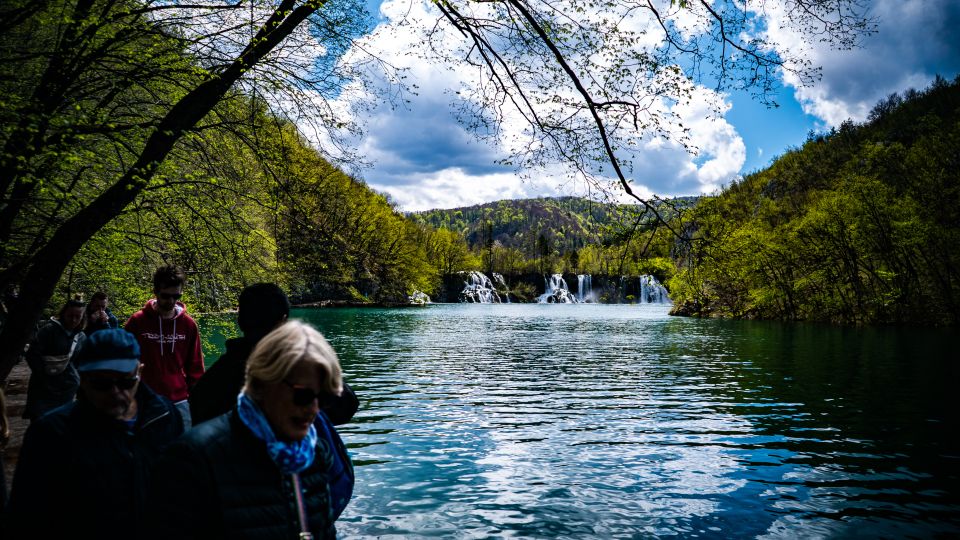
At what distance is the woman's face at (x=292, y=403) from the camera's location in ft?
6.34

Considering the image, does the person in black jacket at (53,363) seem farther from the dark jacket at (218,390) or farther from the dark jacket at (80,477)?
the dark jacket at (80,477)

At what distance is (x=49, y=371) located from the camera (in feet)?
22.1

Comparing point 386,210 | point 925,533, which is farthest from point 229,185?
point 386,210

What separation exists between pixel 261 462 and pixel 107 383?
4.71 feet

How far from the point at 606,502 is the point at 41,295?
7556 mm

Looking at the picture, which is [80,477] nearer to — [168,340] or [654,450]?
[168,340]

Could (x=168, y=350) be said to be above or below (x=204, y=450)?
below

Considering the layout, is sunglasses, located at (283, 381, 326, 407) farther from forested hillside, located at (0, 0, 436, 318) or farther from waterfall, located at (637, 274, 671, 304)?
waterfall, located at (637, 274, 671, 304)

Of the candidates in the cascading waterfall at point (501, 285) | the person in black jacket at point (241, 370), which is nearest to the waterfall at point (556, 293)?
the cascading waterfall at point (501, 285)

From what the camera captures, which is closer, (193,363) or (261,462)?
(261,462)

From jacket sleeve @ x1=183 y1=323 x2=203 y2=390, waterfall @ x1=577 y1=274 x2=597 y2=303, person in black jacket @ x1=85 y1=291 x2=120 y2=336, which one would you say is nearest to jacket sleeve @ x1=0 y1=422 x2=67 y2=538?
jacket sleeve @ x1=183 y1=323 x2=203 y2=390

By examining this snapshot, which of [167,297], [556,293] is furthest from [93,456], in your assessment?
[556,293]

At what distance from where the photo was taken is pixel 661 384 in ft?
59.8

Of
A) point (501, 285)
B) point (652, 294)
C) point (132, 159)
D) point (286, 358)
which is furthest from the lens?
point (501, 285)
